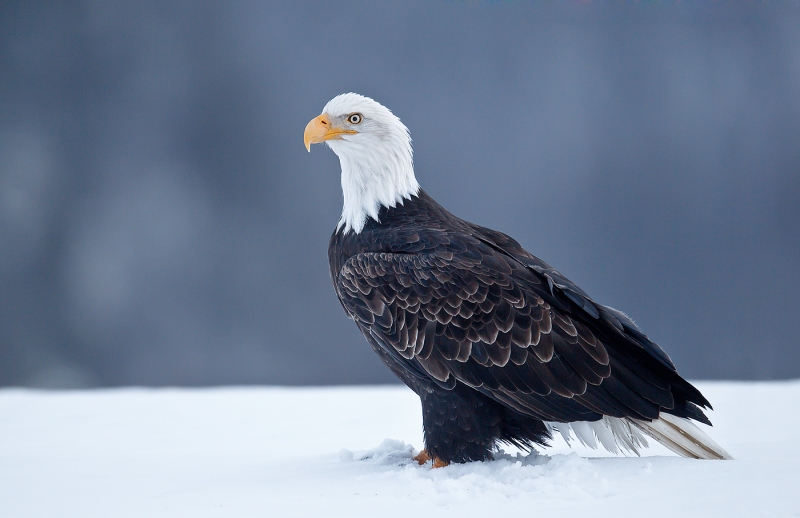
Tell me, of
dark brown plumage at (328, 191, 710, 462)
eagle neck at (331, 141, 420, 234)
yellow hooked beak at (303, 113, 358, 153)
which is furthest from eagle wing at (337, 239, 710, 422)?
yellow hooked beak at (303, 113, 358, 153)

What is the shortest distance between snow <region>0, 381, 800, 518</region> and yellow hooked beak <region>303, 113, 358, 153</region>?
1571mm

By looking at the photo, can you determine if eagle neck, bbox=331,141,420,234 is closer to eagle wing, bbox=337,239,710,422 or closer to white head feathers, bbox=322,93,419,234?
white head feathers, bbox=322,93,419,234

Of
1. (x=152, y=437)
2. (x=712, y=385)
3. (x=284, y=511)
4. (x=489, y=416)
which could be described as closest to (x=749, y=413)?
(x=712, y=385)

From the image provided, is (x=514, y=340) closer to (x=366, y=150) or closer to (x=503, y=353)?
(x=503, y=353)

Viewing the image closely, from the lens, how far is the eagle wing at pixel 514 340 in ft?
9.27

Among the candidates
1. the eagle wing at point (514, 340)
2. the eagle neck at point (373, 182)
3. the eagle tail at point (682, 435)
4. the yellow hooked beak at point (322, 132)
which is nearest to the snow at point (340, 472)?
the eagle tail at point (682, 435)

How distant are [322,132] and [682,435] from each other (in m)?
2.20

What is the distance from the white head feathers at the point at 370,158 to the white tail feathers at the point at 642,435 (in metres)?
1.35

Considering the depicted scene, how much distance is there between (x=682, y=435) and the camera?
9.48ft

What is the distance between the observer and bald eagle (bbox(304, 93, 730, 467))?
283 centimetres

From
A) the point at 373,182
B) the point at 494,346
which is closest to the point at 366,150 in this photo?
the point at 373,182

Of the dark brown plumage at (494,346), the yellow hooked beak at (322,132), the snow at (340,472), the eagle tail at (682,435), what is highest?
the yellow hooked beak at (322,132)

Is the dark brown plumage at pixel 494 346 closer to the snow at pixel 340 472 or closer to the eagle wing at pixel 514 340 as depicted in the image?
the eagle wing at pixel 514 340

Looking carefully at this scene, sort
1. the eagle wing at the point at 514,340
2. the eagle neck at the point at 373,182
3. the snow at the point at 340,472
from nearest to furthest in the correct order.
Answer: the snow at the point at 340,472 < the eagle wing at the point at 514,340 < the eagle neck at the point at 373,182
